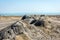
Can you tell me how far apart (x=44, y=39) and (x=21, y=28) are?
3.52 meters

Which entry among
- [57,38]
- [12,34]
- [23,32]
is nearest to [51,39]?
[57,38]

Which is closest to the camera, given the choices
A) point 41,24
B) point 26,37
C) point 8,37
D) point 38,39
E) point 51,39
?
point 8,37

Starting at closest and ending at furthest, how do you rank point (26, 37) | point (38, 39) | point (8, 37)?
point (8, 37) < point (26, 37) < point (38, 39)

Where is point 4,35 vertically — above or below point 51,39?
above

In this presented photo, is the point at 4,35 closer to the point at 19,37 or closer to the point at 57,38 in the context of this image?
the point at 19,37

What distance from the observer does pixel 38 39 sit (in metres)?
17.9

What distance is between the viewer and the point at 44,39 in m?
18.8

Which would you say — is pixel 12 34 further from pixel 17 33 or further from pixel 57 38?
pixel 57 38

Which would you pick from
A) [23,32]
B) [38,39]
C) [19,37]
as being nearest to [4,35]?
[19,37]

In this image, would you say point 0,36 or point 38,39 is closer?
point 0,36

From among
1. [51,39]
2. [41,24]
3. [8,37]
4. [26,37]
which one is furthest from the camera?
[41,24]

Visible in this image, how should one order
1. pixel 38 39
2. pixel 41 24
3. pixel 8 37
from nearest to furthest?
1. pixel 8 37
2. pixel 38 39
3. pixel 41 24

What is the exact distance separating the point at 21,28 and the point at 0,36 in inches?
106

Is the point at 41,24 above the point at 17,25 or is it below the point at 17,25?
below
